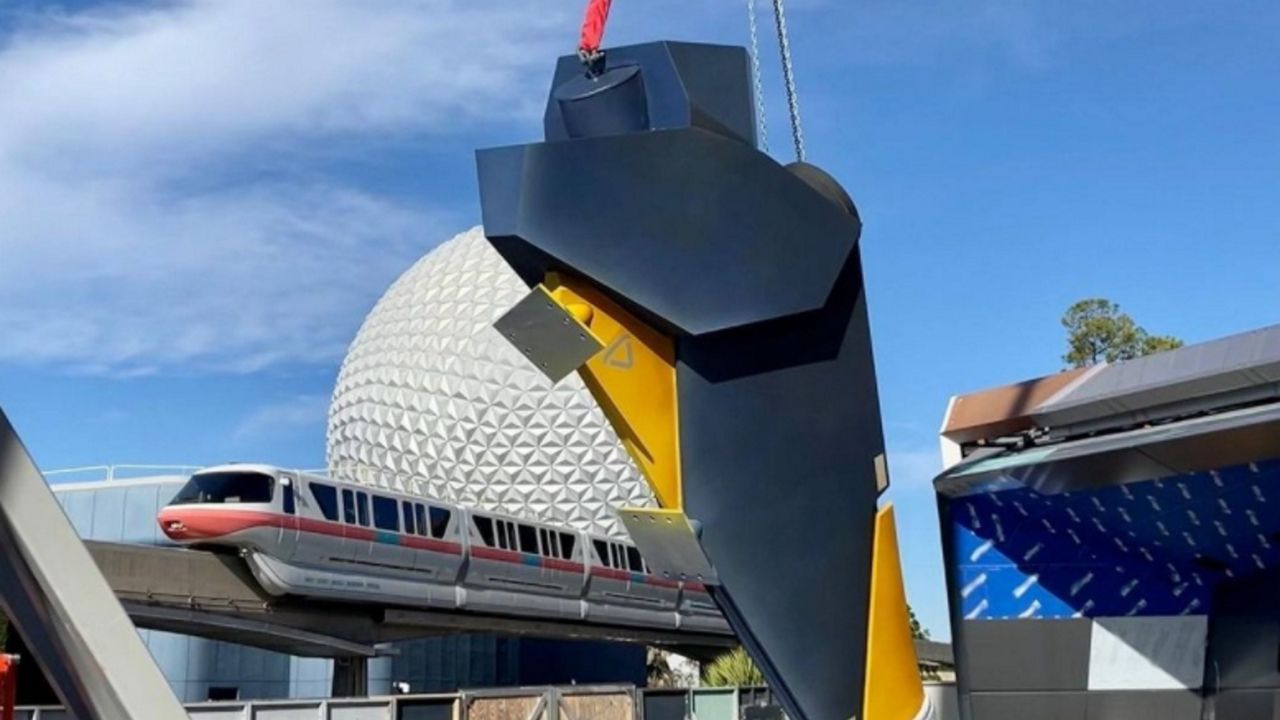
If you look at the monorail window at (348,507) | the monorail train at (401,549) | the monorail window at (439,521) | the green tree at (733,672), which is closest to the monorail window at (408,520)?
the monorail train at (401,549)

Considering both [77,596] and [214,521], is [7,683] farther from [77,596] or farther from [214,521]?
[214,521]

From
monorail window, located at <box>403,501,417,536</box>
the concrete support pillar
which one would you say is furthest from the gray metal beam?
the concrete support pillar

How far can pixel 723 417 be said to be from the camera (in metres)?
10.1

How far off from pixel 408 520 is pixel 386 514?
690 millimetres

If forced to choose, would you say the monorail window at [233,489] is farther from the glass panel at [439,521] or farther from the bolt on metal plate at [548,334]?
the bolt on metal plate at [548,334]

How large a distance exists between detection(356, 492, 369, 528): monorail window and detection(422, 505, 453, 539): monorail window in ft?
5.90

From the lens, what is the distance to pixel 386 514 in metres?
25.4

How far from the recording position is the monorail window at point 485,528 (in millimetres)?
28312

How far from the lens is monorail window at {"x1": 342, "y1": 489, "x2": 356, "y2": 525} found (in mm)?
24422

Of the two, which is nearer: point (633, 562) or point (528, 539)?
point (528, 539)

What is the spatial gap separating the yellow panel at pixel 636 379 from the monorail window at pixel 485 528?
1869cm

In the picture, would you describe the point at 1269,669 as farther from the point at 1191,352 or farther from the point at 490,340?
the point at 490,340

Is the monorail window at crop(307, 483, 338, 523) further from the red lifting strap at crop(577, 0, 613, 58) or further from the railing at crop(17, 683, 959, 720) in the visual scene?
the red lifting strap at crop(577, 0, 613, 58)

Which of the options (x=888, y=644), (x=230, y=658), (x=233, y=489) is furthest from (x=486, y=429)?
(x=888, y=644)
